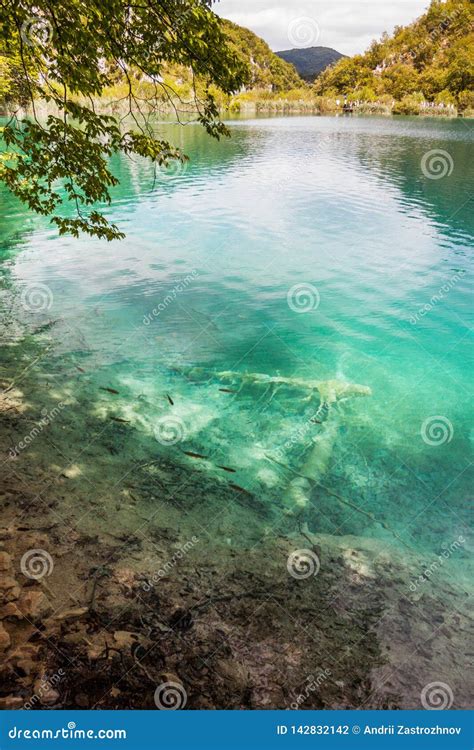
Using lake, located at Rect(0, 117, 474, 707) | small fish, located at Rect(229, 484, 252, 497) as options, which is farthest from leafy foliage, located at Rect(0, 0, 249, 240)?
small fish, located at Rect(229, 484, 252, 497)

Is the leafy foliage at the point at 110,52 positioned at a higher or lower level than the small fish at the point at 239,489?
higher

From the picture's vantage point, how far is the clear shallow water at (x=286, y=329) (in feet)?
35.7

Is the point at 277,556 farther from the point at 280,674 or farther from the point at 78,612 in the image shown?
the point at 78,612

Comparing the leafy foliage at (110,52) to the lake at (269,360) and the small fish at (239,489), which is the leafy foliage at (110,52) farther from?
the small fish at (239,489)

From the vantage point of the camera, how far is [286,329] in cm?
1928

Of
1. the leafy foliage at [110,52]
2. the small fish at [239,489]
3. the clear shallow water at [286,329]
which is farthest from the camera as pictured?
the clear shallow water at [286,329]

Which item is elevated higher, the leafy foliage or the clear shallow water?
the leafy foliage

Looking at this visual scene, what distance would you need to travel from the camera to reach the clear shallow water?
10867 mm

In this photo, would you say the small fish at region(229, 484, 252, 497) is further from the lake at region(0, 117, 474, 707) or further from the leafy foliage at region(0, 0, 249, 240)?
the leafy foliage at region(0, 0, 249, 240)

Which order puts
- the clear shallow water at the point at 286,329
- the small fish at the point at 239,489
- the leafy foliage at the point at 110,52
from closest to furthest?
1. the leafy foliage at the point at 110,52
2. the small fish at the point at 239,489
3. the clear shallow water at the point at 286,329

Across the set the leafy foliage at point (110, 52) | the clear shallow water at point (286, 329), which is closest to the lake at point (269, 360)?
the clear shallow water at point (286, 329)

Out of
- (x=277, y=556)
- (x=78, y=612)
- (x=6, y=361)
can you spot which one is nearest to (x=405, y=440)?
(x=277, y=556)

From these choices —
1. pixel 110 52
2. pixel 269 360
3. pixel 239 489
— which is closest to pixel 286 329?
pixel 269 360

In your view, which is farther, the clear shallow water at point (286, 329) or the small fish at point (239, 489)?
the clear shallow water at point (286, 329)
